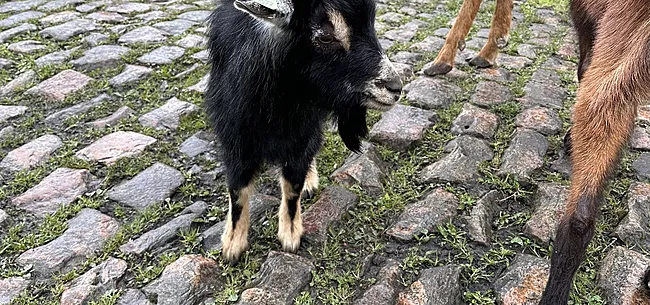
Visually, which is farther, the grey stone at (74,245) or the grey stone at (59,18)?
the grey stone at (59,18)

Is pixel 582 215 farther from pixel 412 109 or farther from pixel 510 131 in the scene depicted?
pixel 412 109

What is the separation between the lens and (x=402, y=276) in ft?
8.14

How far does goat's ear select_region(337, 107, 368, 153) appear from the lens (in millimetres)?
2373

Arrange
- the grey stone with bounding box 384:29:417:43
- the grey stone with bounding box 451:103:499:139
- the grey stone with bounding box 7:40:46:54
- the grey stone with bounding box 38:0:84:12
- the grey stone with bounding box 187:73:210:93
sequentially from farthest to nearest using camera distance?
the grey stone with bounding box 38:0:84:12, the grey stone with bounding box 384:29:417:43, the grey stone with bounding box 7:40:46:54, the grey stone with bounding box 187:73:210:93, the grey stone with bounding box 451:103:499:139

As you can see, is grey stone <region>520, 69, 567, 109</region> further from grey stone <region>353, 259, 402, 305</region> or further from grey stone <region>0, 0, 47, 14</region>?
grey stone <region>0, 0, 47, 14</region>

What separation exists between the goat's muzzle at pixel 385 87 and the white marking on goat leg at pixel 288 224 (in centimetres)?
72

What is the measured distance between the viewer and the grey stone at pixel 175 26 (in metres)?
5.11

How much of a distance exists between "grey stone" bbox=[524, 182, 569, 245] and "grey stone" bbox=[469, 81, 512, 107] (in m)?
1.07

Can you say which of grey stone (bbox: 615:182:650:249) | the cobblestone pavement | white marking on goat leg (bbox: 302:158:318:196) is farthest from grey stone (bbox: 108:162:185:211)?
grey stone (bbox: 615:182:650:249)

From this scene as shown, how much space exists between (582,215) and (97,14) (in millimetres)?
5020

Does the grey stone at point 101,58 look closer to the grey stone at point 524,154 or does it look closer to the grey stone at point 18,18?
the grey stone at point 18,18

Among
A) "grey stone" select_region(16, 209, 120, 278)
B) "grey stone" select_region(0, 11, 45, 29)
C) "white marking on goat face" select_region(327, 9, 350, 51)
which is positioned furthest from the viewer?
"grey stone" select_region(0, 11, 45, 29)

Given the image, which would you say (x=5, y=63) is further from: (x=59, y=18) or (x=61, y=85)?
(x=59, y=18)

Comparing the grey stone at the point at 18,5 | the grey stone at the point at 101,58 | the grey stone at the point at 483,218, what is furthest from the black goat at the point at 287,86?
the grey stone at the point at 18,5
